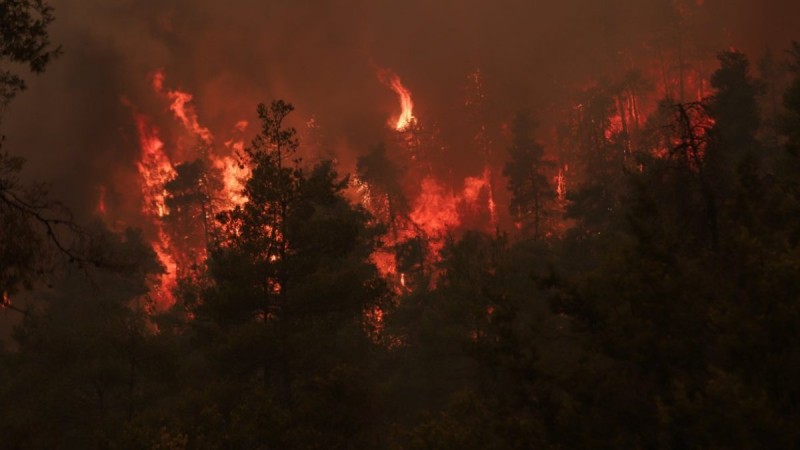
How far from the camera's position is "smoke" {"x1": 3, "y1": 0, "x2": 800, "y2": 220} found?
247 feet

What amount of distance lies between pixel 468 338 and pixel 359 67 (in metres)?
83.7

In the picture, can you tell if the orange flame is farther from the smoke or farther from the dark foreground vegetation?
the dark foreground vegetation

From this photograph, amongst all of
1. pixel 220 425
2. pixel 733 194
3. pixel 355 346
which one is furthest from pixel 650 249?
pixel 355 346

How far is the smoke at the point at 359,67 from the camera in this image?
247 feet

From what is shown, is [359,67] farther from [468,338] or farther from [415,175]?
[468,338]

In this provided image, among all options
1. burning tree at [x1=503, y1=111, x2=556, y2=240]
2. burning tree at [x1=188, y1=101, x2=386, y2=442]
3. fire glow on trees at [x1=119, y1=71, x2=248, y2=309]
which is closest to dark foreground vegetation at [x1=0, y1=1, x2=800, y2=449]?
burning tree at [x1=188, y1=101, x2=386, y2=442]

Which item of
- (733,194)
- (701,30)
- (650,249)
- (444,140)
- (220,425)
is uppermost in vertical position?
(701,30)

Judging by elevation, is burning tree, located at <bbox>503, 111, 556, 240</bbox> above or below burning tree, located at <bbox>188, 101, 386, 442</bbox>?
above

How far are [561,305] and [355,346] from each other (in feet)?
52.0

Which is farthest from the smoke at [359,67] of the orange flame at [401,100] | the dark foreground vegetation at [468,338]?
the dark foreground vegetation at [468,338]

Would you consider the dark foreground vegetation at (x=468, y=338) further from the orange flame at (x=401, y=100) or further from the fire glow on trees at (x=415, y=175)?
the orange flame at (x=401, y=100)

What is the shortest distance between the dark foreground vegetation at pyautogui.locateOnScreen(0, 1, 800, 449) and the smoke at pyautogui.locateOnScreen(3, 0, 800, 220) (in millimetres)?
46428

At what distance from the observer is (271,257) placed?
21.7 meters

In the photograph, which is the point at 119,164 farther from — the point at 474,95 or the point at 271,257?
the point at 271,257
